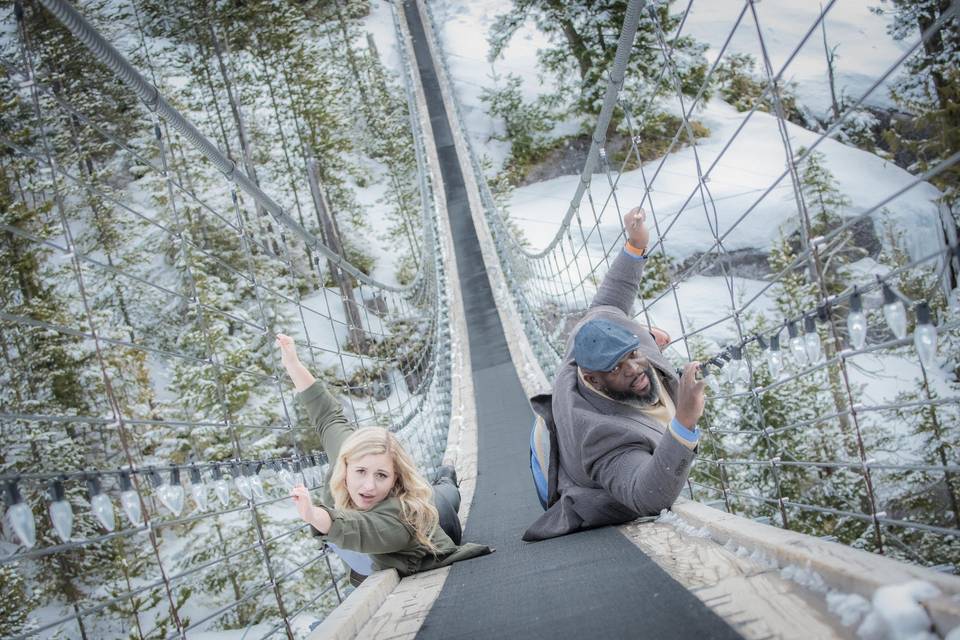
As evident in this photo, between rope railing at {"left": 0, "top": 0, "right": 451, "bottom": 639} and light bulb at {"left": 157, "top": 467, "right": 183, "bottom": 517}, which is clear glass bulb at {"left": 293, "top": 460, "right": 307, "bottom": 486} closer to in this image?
rope railing at {"left": 0, "top": 0, "right": 451, "bottom": 639}

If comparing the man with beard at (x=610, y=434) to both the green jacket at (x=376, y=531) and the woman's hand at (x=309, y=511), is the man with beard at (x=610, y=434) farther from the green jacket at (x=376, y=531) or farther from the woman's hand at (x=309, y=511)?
the woman's hand at (x=309, y=511)

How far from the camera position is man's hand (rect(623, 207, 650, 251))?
1919 millimetres

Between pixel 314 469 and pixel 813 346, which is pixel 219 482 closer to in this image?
pixel 314 469

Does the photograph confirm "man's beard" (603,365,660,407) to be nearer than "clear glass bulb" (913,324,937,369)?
No

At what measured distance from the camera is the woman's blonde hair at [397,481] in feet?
4.90

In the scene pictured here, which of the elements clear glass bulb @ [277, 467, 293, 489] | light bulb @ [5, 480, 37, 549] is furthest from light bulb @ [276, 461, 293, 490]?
light bulb @ [5, 480, 37, 549]

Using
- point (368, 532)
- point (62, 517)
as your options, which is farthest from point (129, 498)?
point (368, 532)

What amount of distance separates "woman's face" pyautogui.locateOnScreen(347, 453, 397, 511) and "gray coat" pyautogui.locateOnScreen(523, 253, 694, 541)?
0.41 m

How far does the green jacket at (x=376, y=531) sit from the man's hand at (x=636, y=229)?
925 millimetres

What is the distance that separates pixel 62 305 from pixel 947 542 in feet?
29.9

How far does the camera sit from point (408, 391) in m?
4.37

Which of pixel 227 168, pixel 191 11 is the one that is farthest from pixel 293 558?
pixel 191 11

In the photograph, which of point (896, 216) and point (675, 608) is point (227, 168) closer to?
point (675, 608)

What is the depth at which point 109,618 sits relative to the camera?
721cm
